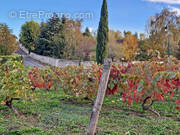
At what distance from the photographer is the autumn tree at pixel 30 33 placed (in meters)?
40.9

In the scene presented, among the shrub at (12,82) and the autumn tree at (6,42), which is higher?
the autumn tree at (6,42)

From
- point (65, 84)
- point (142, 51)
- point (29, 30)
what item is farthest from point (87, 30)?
point (65, 84)

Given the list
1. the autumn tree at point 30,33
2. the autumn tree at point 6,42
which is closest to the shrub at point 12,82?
the autumn tree at point 6,42

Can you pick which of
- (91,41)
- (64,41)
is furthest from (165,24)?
(64,41)

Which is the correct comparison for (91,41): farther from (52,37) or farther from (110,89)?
(110,89)

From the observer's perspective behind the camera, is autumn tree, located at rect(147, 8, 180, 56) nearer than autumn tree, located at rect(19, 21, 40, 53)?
Yes

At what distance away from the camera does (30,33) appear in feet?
137

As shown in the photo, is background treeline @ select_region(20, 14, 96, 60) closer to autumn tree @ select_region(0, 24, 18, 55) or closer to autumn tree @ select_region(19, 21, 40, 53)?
autumn tree @ select_region(0, 24, 18, 55)

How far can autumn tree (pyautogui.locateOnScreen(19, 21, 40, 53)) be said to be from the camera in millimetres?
40875

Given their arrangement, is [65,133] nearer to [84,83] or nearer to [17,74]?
[17,74]

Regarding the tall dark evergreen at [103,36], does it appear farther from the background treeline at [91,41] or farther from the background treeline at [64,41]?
the background treeline at [64,41]

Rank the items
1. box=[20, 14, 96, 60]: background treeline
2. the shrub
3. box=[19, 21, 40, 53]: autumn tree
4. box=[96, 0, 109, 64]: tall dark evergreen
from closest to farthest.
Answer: the shrub
box=[96, 0, 109, 64]: tall dark evergreen
box=[20, 14, 96, 60]: background treeline
box=[19, 21, 40, 53]: autumn tree

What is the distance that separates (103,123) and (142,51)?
27830 millimetres

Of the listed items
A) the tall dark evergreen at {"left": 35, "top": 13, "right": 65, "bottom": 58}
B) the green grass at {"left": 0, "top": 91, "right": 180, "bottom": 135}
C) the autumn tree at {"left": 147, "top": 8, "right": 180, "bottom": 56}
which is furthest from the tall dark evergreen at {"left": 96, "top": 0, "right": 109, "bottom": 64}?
the green grass at {"left": 0, "top": 91, "right": 180, "bottom": 135}
